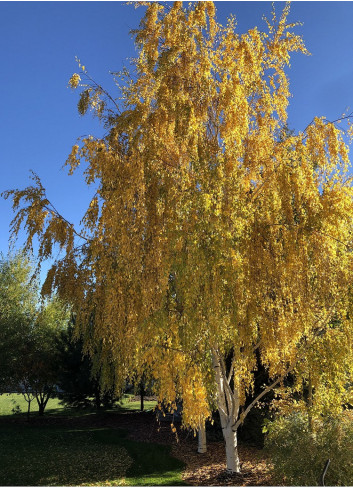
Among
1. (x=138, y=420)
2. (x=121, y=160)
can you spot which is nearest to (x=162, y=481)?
(x=121, y=160)

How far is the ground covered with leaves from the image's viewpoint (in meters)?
9.33

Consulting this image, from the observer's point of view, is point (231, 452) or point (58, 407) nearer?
point (231, 452)

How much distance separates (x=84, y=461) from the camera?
11445 mm

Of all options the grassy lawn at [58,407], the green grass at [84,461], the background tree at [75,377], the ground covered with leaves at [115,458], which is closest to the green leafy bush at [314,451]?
the ground covered with leaves at [115,458]

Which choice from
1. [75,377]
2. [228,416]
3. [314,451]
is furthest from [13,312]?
[314,451]

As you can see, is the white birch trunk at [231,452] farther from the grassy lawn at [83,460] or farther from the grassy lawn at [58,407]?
the grassy lawn at [58,407]

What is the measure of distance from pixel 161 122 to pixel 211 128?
163 centimetres

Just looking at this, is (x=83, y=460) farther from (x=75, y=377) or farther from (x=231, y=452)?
(x=75, y=377)

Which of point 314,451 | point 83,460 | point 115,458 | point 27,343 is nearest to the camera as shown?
point 314,451

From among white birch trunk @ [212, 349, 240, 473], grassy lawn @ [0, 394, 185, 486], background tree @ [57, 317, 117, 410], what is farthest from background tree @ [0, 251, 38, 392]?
white birch trunk @ [212, 349, 240, 473]

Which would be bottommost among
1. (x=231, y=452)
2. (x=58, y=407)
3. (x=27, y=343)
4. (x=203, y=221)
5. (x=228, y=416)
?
(x=58, y=407)

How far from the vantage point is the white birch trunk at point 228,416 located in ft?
29.4

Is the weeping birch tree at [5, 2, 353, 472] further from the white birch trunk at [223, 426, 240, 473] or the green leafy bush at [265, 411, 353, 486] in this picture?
the white birch trunk at [223, 426, 240, 473]

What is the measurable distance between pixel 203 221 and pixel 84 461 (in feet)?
30.7
